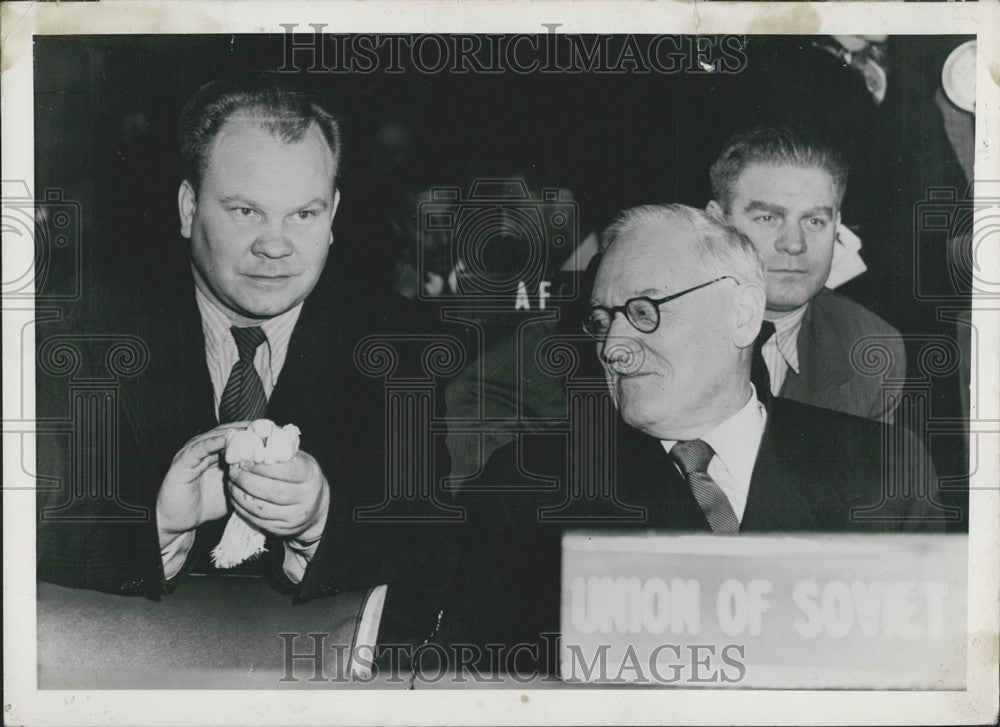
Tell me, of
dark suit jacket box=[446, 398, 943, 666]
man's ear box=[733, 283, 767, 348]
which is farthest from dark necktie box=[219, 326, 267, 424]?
man's ear box=[733, 283, 767, 348]

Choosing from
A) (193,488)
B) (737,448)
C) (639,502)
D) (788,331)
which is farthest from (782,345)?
(193,488)

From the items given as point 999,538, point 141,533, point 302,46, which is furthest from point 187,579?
point 999,538

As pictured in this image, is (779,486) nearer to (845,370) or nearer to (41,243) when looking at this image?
(845,370)

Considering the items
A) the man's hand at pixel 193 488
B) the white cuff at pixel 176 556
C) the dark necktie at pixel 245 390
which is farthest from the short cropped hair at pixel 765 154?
the white cuff at pixel 176 556

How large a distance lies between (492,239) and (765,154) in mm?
652

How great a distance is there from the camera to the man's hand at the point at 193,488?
2496 mm

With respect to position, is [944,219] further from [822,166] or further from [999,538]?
[999,538]

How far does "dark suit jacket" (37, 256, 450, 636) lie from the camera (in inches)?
98.6

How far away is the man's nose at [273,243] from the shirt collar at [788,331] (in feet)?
3.68

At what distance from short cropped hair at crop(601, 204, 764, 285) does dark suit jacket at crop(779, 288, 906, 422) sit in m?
0.20

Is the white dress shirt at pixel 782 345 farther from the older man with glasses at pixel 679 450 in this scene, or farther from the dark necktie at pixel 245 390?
the dark necktie at pixel 245 390

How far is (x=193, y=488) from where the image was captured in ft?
8.20

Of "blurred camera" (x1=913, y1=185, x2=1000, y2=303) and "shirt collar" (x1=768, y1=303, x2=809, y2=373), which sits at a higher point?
"blurred camera" (x1=913, y1=185, x2=1000, y2=303)

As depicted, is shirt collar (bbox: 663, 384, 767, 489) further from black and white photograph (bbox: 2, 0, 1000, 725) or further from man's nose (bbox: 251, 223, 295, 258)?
man's nose (bbox: 251, 223, 295, 258)
